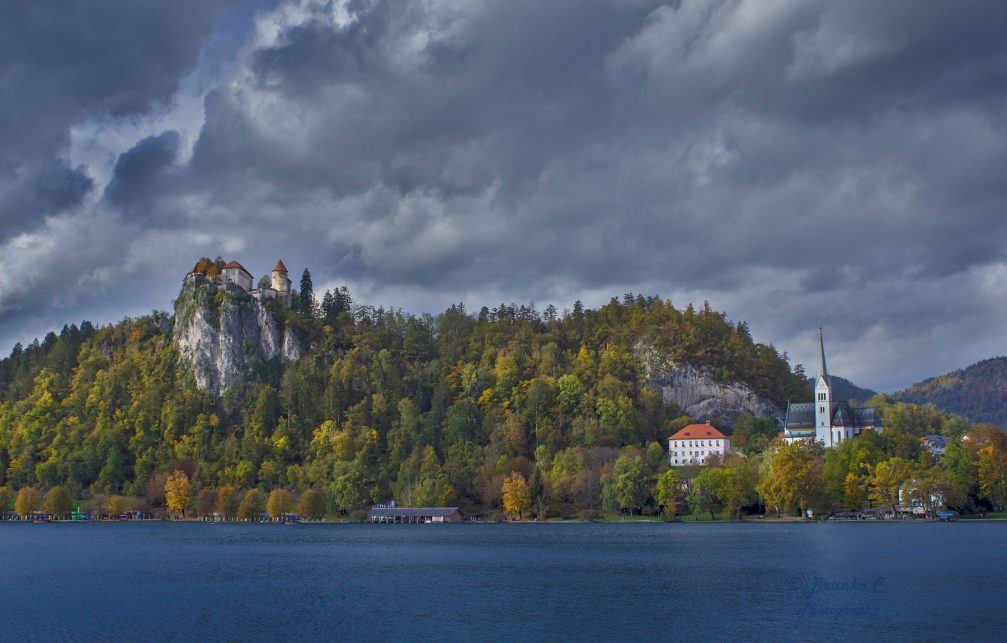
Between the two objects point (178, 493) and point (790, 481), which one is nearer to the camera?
point (790, 481)

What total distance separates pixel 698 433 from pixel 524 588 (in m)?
126

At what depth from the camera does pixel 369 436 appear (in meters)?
195

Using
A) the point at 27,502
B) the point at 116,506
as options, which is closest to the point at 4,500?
the point at 27,502

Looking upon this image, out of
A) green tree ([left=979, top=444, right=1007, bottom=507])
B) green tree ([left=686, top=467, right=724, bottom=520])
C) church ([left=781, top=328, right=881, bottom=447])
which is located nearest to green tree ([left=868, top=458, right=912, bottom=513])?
green tree ([left=979, top=444, right=1007, bottom=507])

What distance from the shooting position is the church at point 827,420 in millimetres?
180000

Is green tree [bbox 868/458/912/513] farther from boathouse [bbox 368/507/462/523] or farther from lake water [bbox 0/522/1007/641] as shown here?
boathouse [bbox 368/507/462/523]

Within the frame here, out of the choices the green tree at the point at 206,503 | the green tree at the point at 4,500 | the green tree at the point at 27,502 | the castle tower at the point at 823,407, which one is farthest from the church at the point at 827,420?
the green tree at the point at 4,500

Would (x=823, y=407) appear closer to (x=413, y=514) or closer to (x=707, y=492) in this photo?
(x=707, y=492)

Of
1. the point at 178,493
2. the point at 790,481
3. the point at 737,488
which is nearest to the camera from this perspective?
the point at 790,481

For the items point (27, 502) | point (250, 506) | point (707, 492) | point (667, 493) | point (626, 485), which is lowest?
point (250, 506)

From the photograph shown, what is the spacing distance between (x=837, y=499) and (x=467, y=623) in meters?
106

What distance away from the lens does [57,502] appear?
176 meters

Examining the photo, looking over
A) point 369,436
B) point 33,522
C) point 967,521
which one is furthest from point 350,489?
point 967,521

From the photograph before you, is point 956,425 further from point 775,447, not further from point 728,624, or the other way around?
point 728,624
